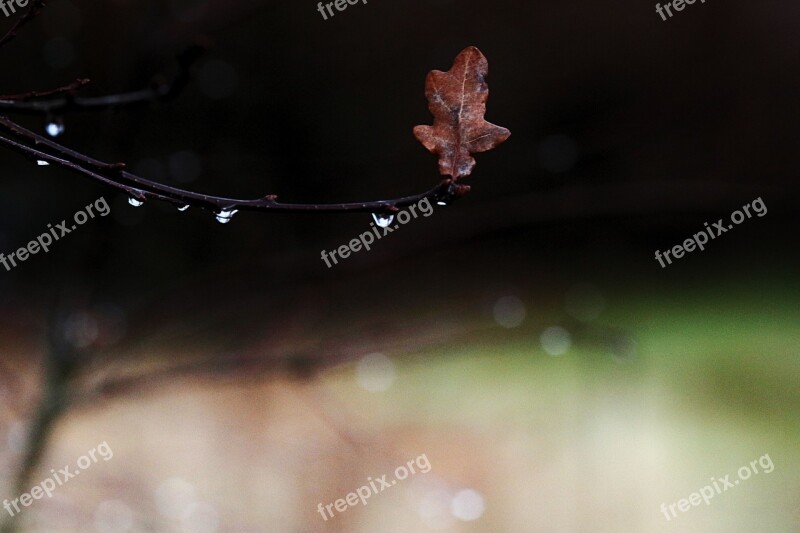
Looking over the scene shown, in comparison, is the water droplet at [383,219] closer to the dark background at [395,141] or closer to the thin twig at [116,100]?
the thin twig at [116,100]

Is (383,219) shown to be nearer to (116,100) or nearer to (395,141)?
(116,100)

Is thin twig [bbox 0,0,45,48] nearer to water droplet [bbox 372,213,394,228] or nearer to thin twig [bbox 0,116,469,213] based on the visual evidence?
thin twig [bbox 0,116,469,213]

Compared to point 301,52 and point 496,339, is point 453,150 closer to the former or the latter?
point 301,52

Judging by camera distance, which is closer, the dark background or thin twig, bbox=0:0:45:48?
thin twig, bbox=0:0:45:48

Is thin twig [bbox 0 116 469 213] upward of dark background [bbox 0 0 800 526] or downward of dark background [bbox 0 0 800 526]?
downward

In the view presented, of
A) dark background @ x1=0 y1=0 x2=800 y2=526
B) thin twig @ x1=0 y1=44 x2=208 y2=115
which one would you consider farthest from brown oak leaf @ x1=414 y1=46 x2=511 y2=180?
dark background @ x1=0 y1=0 x2=800 y2=526

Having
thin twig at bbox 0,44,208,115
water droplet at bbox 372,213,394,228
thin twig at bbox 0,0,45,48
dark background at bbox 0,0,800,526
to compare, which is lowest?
water droplet at bbox 372,213,394,228

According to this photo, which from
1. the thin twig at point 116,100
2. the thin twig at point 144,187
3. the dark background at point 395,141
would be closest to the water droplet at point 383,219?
the thin twig at point 144,187

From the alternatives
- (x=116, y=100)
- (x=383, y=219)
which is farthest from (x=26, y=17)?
(x=383, y=219)
